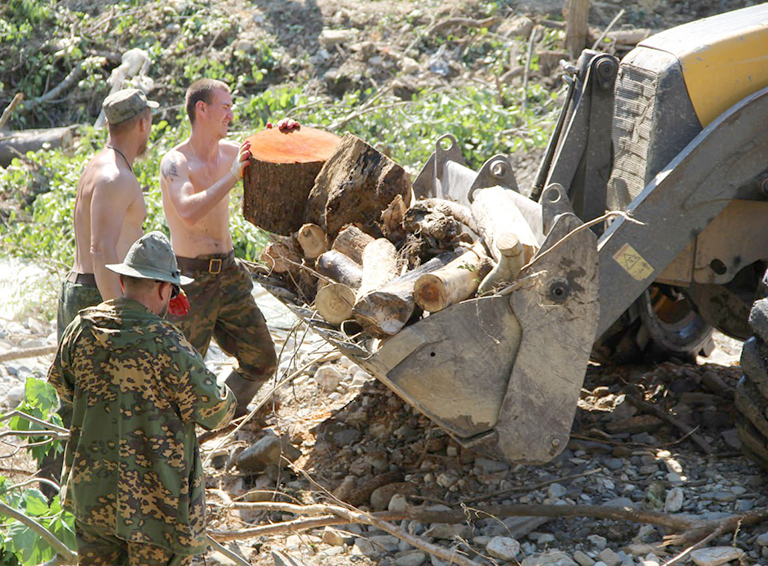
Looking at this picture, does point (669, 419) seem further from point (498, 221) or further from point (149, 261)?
point (149, 261)

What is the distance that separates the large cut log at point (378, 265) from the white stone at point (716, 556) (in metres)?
1.68

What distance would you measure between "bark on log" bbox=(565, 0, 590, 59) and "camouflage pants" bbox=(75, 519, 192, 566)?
27.4ft

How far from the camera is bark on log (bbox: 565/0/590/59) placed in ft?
32.7

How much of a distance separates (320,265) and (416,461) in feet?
3.87

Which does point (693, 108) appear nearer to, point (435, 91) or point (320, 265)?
point (320, 265)

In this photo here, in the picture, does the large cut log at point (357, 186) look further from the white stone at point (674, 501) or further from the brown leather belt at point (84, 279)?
the white stone at point (674, 501)

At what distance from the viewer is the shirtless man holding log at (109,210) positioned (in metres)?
4.22

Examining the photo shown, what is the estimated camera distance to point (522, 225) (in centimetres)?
421

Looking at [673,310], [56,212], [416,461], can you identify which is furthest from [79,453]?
[56,212]

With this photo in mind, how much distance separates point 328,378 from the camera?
5.69 m

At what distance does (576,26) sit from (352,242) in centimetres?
687

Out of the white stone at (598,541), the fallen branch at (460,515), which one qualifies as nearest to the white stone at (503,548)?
the fallen branch at (460,515)

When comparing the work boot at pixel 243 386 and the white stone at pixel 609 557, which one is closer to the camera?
the white stone at pixel 609 557

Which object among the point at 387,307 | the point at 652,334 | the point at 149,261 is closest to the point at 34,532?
the point at 149,261
